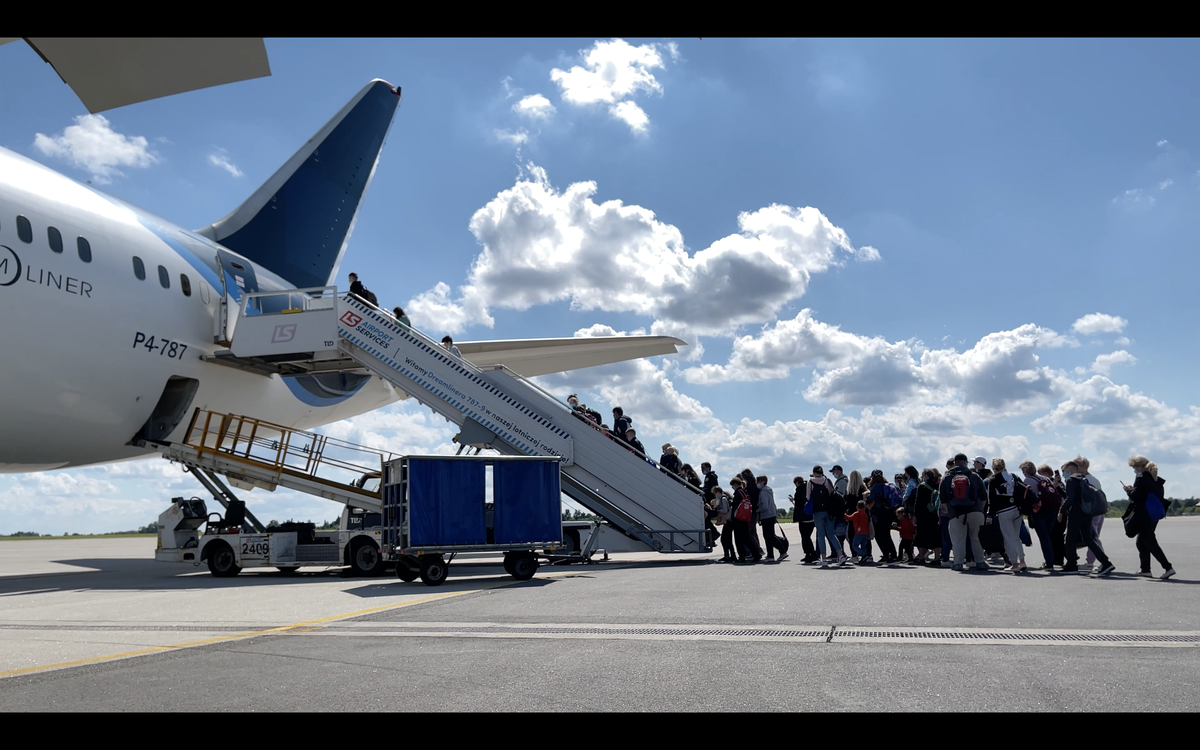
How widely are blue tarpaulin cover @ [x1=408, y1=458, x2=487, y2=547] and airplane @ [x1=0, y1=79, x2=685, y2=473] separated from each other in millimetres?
6571

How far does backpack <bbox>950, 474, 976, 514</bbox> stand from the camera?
12414mm

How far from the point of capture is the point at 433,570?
12266 mm

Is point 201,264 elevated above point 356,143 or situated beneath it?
situated beneath

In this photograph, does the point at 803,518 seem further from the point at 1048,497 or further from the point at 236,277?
the point at 236,277

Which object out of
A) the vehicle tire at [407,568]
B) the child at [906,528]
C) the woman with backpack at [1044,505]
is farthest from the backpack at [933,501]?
the vehicle tire at [407,568]

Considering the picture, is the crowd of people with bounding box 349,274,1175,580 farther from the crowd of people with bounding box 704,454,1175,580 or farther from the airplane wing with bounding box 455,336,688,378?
the airplane wing with bounding box 455,336,688,378

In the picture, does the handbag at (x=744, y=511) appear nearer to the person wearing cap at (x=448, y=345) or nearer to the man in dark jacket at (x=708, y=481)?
the man in dark jacket at (x=708, y=481)

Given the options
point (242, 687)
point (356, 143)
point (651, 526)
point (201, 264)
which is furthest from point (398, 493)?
point (356, 143)

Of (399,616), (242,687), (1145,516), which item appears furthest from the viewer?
(1145,516)

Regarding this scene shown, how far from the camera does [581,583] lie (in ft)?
39.4

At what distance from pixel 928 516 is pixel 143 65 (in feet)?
44.9
